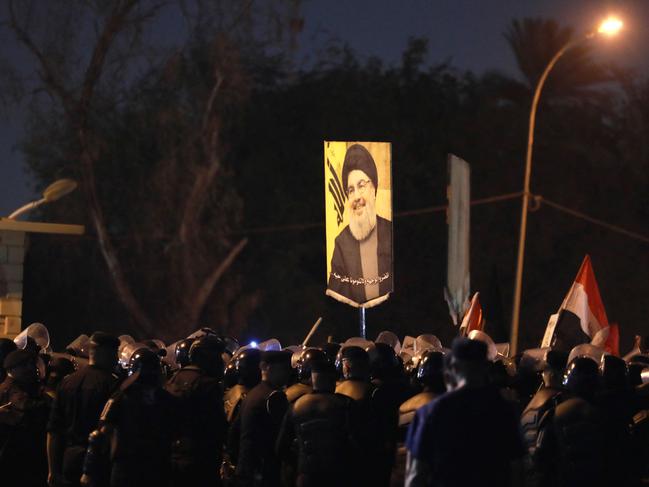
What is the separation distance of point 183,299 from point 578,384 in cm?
2259

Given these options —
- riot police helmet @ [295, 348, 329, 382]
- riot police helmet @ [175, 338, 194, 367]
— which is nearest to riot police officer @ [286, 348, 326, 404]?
riot police helmet @ [295, 348, 329, 382]

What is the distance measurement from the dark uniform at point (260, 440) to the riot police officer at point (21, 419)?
1.76 metres

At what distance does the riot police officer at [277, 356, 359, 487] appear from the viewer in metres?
8.06

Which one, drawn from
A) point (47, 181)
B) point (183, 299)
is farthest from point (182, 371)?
point (47, 181)

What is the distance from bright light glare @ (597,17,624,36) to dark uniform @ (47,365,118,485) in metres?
14.3

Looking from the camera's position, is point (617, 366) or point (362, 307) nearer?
point (617, 366)

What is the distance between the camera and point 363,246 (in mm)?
13992

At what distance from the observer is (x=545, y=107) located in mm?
37000

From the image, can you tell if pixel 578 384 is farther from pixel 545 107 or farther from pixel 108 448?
pixel 545 107

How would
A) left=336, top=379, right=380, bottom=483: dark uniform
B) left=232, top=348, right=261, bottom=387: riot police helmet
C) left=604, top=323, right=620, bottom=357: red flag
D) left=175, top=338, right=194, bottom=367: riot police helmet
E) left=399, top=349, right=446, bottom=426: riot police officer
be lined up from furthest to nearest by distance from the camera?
left=604, top=323, right=620, bottom=357: red flag
left=175, top=338, right=194, bottom=367: riot police helmet
left=232, top=348, right=261, bottom=387: riot police helmet
left=336, top=379, right=380, bottom=483: dark uniform
left=399, top=349, right=446, bottom=426: riot police officer

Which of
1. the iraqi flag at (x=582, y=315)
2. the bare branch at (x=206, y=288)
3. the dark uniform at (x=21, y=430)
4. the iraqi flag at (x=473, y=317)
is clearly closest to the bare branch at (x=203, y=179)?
the bare branch at (x=206, y=288)

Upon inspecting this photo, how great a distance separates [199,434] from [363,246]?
228 inches

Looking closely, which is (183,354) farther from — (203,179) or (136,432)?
(203,179)

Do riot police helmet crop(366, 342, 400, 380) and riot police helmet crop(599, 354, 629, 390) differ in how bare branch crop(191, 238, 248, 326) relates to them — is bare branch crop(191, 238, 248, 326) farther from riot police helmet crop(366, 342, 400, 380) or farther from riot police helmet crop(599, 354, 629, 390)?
riot police helmet crop(599, 354, 629, 390)
